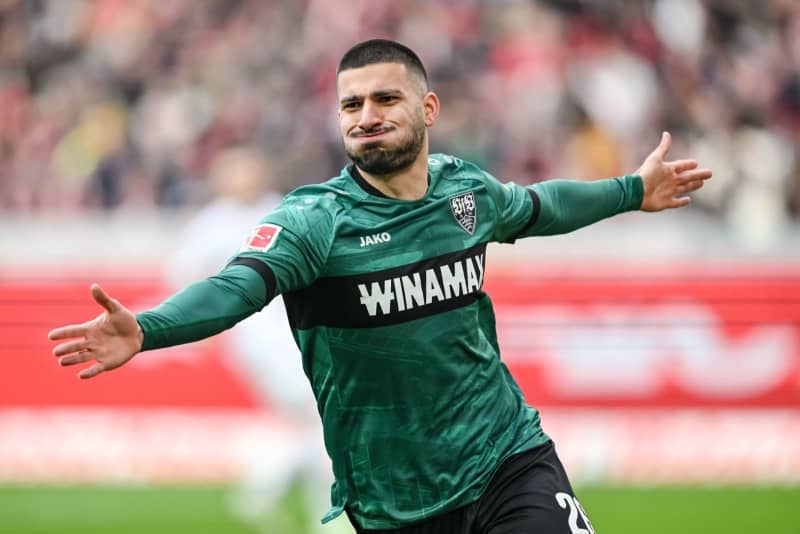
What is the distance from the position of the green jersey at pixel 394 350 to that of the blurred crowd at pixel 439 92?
6.41 metres

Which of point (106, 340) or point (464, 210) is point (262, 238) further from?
point (464, 210)

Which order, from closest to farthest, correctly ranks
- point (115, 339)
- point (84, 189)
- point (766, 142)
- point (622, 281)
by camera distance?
point (115, 339)
point (622, 281)
point (766, 142)
point (84, 189)

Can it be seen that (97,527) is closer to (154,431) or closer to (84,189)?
(154,431)

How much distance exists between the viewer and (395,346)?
4.74 m

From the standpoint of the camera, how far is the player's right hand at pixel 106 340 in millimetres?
3891

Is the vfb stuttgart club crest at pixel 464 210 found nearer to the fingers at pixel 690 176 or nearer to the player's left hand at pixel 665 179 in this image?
the player's left hand at pixel 665 179

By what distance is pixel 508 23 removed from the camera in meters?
12.5

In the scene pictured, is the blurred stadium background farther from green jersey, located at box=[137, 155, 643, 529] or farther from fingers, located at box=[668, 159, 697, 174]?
green jersey, located at box=[137, 155, 643, 529]

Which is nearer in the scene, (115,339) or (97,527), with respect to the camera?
(115,339)

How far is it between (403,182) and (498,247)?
5623mm

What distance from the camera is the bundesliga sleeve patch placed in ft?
14.6

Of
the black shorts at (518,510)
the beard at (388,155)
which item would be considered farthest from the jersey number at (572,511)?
the beard at (388,155)

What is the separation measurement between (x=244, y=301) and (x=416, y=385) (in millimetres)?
798

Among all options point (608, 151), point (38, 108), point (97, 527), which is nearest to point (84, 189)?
point (38, 108)
